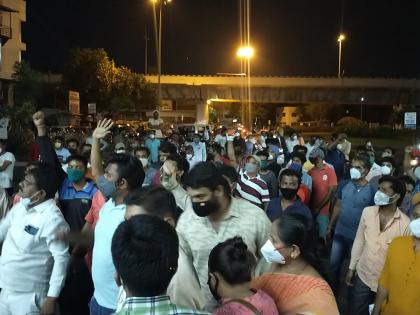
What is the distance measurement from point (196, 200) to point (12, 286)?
5.24 feet

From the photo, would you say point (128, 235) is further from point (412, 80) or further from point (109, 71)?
point (412, 80)

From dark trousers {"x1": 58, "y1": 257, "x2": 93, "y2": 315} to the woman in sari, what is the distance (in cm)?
263

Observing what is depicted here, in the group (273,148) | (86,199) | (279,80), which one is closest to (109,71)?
(279,80)

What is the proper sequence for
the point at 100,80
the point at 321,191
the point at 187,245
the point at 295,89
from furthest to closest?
1. the point at 295,89
2. the point at 100,80
3. the point at 321,191
4. the point at 187,245

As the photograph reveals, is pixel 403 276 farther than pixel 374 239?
No

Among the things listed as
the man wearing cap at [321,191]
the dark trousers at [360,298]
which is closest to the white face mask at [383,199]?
the dark trousers at [360,298]

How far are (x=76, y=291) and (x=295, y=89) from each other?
57.7 metres

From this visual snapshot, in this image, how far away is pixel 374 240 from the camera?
18.6 ft

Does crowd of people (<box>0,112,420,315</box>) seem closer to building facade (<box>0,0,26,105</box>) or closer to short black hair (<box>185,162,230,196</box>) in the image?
short black hair (<box>185,162,230,196</box>)

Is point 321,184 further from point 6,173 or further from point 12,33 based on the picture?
point 12,33

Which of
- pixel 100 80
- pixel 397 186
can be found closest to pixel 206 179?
pixel 397 186

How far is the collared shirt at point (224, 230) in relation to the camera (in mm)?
4172

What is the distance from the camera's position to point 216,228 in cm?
430

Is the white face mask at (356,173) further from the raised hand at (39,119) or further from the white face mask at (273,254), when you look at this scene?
the white face mask at (273,254)
